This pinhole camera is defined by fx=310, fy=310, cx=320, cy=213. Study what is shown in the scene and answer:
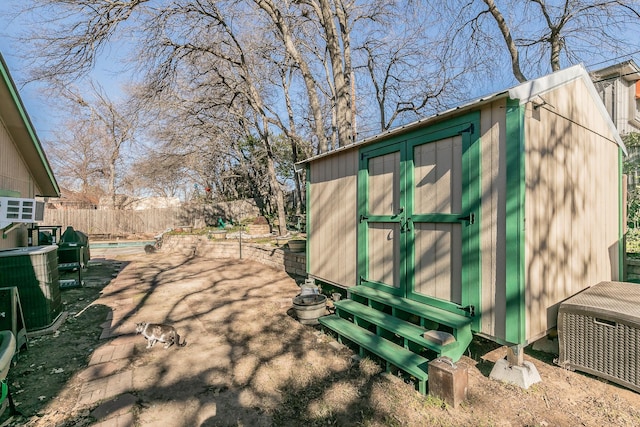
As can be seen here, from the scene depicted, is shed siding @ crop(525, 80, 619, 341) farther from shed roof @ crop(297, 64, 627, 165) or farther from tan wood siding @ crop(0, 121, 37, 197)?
tan wood siding @ crop(0, 121, 37, 197)

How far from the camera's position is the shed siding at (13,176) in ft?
17.2

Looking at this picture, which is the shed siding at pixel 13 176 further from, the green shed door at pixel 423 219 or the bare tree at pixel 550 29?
the bare tree at pixel 550 29

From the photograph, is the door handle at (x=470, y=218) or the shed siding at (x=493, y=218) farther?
the door handle at (x=470, y=218)

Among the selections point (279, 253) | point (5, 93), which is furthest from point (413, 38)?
point (5, 93)

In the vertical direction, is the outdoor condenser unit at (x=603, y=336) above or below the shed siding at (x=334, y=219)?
below

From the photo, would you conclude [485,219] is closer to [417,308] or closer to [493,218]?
[493,218]

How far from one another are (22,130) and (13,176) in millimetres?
872

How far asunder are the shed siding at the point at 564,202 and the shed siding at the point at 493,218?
7.0 inches

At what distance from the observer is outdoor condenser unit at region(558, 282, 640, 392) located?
95.1 inches

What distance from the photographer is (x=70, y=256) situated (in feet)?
23.8

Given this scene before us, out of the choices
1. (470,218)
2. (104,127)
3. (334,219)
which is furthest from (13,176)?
(104,127)

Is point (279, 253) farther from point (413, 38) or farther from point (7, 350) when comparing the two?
point (413, 38)

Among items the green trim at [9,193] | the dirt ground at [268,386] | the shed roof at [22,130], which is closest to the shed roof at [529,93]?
the dirt ground at [268,386]

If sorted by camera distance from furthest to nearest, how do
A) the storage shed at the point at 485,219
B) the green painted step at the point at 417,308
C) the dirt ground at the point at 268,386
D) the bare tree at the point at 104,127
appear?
1. the bare tree at the point at 104,127
2. the green painted step at the point at 417,308
3. the storage shed at the point at 485,219
4. the dirt ground at the point at 268,386
